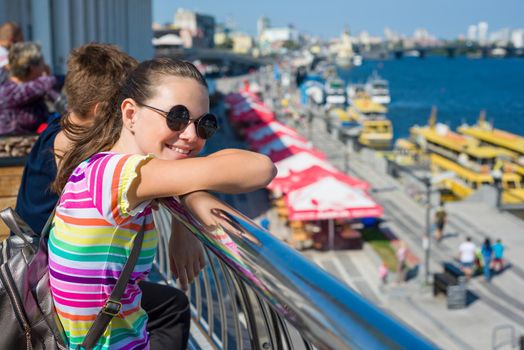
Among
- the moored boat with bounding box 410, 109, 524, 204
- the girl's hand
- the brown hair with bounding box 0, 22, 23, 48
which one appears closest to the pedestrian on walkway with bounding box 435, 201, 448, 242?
the moored boat with bounding box 410, 109, 524, 204

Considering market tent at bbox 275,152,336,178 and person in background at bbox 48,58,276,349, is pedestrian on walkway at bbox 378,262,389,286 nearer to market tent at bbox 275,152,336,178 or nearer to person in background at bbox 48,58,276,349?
market tent at bbox 275,152,336,178

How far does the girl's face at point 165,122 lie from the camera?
5.98 feet

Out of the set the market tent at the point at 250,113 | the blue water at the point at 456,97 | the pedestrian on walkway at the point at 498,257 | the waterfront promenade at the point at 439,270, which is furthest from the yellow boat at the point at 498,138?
the pedestrian on walkway at the point at 498,257

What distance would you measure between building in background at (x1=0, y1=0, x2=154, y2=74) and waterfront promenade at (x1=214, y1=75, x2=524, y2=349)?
6.93m

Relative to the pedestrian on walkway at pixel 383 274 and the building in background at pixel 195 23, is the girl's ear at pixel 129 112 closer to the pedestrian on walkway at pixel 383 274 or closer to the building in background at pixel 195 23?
the pedestrian on walkway at pixel 383 274

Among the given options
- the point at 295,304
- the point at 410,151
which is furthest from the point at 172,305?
the point at 410,151

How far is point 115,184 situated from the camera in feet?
5.46

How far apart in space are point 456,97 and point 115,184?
122m

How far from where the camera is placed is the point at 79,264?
1.73 m

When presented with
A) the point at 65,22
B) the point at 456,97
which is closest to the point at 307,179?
Answer: the point at 65,22

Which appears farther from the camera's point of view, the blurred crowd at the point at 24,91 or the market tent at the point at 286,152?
the market tent at the point at 286,152

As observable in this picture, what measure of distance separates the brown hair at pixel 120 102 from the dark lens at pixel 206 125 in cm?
10

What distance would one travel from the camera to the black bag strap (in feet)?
5.59

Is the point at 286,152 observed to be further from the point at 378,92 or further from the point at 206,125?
the point at 378,92
